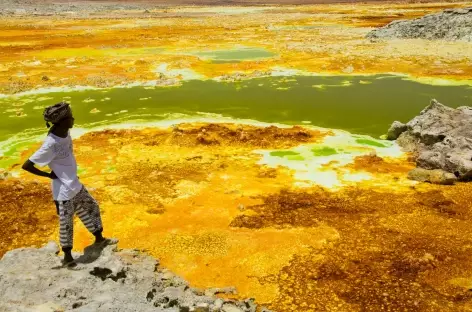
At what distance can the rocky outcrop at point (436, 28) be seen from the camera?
105 ft

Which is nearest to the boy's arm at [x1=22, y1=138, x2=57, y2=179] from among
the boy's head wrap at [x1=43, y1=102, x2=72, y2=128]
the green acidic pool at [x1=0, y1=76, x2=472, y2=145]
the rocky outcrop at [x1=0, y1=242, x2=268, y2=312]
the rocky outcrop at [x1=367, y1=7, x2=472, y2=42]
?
the boy's head wrap at [x1=43, y1=102, x2=72, y2=128]

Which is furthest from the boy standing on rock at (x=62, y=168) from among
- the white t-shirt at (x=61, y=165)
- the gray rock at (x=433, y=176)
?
the gray rock at (x=433, y=176)

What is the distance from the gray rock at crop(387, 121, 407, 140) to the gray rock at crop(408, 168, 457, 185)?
2.54m

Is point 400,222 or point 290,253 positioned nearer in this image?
point 290,253

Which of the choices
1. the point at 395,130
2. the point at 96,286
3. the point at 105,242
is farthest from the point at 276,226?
the point at 395,130

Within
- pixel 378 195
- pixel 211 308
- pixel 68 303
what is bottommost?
pixel 378 195

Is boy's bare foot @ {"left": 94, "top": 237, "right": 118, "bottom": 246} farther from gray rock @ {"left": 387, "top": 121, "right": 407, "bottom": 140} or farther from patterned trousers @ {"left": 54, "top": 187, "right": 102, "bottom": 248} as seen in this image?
gray rock @ {"left": 387, "top": 121, "right": 407, "bottom": 140}

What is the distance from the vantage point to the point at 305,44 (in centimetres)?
3278

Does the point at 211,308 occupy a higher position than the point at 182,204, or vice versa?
the point at 211,308

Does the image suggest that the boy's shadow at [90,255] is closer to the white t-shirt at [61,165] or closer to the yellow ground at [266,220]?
the white t-shirt at [61,165]

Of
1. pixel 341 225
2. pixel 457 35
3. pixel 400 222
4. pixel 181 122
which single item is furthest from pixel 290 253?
pixel 457 35

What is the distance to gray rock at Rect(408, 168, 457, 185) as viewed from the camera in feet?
31.4

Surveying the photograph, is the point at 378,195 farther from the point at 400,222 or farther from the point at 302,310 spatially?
the point at 302,310

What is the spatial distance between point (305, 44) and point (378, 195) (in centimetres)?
2553
